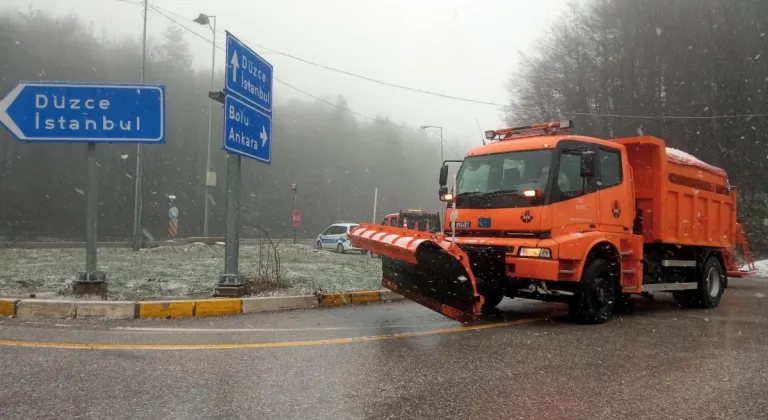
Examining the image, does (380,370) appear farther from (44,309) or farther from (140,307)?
(44,309)

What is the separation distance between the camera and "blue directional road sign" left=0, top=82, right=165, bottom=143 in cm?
834

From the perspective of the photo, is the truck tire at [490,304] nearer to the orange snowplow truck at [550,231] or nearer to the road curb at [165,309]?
the orange snowplow truck at [550,231]

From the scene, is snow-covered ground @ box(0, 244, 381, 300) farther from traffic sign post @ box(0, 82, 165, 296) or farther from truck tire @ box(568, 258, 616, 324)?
truck tire @ box(568, 258, 616, 324)

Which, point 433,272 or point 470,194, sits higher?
point 470,194

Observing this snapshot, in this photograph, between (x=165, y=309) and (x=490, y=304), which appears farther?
(x=490, y=304)

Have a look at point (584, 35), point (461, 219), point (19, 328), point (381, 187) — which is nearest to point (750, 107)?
point (584, 35)

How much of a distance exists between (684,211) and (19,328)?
9865mm

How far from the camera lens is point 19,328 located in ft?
20.2

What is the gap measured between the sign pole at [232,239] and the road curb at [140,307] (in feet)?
1.72

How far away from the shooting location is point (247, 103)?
8.96 m

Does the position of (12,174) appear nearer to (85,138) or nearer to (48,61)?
(48,61)

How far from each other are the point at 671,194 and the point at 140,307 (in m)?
8.29

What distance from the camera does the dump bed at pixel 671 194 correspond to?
8102 millimetres

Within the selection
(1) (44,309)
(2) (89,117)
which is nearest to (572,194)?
(1) (44,309)
